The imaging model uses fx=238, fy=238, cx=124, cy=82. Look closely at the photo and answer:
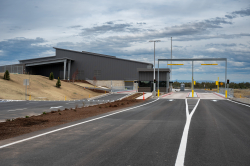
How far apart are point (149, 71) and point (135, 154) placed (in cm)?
6094

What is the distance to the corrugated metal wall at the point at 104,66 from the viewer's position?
77.7 metres

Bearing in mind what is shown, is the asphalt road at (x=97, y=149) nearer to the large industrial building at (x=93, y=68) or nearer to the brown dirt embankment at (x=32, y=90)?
the brown dirt embankment at (x=32, y=90)

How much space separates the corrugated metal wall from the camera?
77688mm

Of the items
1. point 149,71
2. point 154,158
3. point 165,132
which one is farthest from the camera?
point 149,71

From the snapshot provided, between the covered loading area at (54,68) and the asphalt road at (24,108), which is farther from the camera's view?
the covered loading area at (54,68)

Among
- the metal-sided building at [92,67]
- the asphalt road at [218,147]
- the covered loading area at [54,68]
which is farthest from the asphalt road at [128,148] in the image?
the covered loading area at [54,68]

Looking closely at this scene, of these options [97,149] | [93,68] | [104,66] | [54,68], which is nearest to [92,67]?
[93,68]

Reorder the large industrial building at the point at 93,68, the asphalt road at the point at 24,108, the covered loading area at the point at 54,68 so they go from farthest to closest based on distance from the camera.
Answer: the large industrial building at the point at 93,68, the covered loading area at the point at 54,68, the asphalt road at the point at 24,108

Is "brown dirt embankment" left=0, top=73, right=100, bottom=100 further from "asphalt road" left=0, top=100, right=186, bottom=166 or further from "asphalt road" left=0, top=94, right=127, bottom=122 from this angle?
"asphalt road" left=0, top=100, right=186, bottom=166

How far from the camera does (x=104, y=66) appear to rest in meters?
79.0

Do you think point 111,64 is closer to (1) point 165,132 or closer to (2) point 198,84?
(1) point 165,132

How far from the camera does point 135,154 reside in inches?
236

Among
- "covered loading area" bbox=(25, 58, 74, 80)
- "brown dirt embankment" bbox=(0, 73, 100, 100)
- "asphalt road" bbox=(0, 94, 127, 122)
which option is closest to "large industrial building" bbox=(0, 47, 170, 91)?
"covered loading area" bbox=(25, 58, 74, 80)

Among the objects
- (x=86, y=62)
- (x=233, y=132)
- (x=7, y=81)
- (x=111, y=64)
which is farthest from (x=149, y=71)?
(x=233, y=132)
